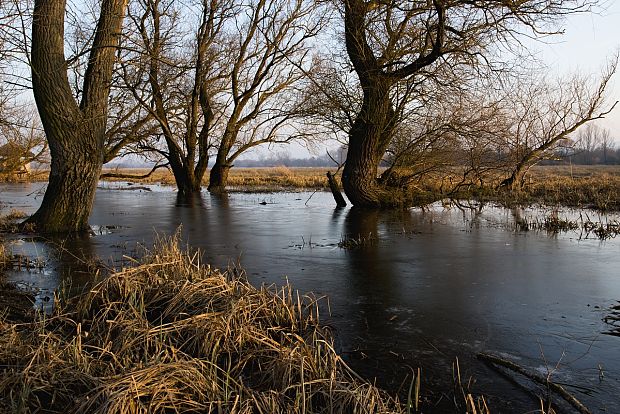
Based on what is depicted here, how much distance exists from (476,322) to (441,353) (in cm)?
108

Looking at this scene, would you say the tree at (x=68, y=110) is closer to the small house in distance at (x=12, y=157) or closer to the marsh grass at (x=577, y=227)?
the small house in distance at (x=12, y=157)

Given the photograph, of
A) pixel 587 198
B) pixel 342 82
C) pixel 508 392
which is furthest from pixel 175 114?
pixel 508 392

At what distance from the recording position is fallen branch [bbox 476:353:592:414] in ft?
11.1

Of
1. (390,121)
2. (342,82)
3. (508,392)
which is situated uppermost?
(342,82)

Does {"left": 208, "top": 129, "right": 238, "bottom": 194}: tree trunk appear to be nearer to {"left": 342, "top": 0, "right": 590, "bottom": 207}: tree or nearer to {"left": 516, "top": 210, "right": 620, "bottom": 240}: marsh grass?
{"left": 342, "top": 0, "right": 590, "bottom": 207}: tree

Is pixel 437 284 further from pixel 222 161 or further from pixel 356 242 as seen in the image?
pixel 222 161

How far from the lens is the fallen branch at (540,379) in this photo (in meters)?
3.39

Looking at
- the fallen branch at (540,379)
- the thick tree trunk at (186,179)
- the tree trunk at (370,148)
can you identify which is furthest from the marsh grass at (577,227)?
the thick tree trunk at (186,179)

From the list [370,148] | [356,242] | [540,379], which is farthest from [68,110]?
[540,379]

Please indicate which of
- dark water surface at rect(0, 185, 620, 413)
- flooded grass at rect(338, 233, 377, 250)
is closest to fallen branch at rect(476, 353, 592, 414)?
dark water surface at rect(0, 185, 620, 413)

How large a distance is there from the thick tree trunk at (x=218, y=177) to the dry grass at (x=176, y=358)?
22.8 metres

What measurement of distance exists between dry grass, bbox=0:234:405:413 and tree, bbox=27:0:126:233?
21.0 ft

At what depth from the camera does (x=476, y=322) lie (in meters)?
5.43

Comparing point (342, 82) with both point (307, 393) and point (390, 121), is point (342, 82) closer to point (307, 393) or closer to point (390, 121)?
point (390, 121)
